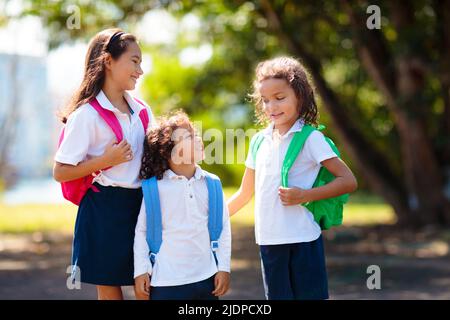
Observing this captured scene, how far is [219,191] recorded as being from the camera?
3820 mm

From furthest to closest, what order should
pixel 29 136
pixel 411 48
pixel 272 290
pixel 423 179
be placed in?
1. pixel 29 136
2. pixel 423 179
3. pixel 411 48
4. pixel 272 290

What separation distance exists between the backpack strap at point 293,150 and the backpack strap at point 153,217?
638 mm

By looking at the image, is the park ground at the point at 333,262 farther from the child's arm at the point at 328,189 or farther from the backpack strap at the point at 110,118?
the backpack strap at the point at 110,118

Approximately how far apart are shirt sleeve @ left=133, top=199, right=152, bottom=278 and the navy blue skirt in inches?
4.5

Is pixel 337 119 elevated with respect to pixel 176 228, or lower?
elevated

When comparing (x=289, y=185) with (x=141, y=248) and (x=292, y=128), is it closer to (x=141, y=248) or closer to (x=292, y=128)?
(x=292, y=128)

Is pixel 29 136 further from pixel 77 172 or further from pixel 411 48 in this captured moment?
pixel 77 172

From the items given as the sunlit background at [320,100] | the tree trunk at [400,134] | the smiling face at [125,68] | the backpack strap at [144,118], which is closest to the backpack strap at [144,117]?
the backpack strap at [144,118]

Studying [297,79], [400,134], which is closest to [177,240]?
[297,79]

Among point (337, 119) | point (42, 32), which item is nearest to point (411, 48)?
point (337, 119)

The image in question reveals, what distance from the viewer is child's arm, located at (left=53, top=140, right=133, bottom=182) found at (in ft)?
12.1

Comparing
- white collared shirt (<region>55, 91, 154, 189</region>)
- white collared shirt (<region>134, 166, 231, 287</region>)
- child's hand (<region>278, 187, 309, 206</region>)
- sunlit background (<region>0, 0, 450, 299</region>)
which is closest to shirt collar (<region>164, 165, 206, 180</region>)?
white collared shirt (<region>134, 166, 231, 287</region>)

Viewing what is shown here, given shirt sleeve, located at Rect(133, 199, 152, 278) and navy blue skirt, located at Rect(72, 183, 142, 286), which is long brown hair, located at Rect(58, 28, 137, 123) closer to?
navy blue skirt, located at Rect(72, 183, 142, 286)

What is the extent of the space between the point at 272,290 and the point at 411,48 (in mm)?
8198
